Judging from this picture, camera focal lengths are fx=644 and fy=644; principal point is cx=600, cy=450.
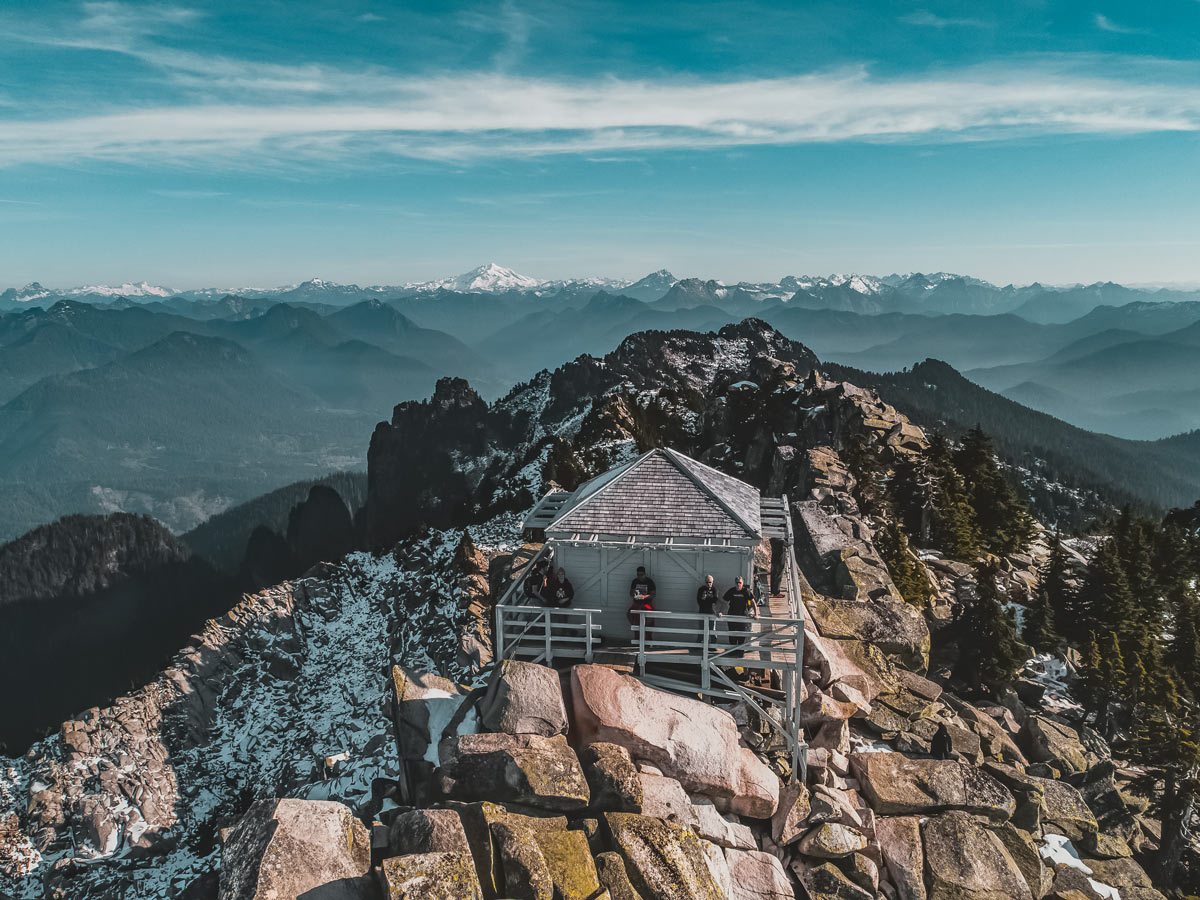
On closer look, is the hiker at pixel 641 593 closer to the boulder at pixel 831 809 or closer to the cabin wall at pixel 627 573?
the cabin wall at pixel 627 573

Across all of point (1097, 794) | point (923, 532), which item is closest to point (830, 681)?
point (1097, 794)

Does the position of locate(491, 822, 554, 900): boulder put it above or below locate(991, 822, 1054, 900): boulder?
above

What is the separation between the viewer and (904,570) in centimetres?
3947

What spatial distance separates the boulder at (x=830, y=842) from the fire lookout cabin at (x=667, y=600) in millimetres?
1979

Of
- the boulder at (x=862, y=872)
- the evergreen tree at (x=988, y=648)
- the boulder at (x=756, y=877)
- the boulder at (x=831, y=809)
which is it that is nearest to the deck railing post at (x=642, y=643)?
the boulder at (x=756, y=877)

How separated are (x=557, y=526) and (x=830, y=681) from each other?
11.1m

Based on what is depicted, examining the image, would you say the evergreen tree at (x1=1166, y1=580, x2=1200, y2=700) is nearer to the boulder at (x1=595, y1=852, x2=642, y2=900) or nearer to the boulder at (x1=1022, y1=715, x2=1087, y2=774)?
the boulder at (x1=1022, y1=715, x2=1087, y2=774)

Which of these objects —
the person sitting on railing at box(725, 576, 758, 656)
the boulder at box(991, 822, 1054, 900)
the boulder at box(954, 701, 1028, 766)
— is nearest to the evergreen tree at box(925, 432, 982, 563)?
the boulder at box(954, 701, 1028, 766)

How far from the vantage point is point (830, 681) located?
73.7 feet

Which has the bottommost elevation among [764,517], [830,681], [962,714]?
[962,714]

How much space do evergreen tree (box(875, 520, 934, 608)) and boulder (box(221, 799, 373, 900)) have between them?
3355 centimetres

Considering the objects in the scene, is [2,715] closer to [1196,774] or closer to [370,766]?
[370,766]

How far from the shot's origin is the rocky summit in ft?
42.5

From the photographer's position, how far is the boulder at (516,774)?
14164mm
